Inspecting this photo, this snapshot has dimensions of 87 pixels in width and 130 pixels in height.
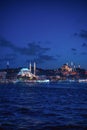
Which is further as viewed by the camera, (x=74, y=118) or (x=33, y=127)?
(x=74, y=118)

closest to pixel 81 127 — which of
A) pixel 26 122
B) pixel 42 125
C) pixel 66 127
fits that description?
pixel 66 127

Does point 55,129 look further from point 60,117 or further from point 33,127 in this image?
point 60,117

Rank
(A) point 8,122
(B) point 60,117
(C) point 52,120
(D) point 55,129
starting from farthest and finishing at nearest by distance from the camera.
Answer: (B) point 60,117 → (C) point 52,120 → (A) point 8,122 → (D) point 55,129

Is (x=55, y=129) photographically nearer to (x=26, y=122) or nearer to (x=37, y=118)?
(x=26, y=122)

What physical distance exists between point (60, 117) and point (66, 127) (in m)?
5.18

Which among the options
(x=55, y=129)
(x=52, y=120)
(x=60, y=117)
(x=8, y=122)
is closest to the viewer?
(x=55, y=129)

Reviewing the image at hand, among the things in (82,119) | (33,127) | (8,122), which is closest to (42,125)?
(33,127)

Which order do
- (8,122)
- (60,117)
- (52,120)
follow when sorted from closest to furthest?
(8,122), (52,120), (60,117)

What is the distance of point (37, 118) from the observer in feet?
86.1

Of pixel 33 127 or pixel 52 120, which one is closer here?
pixel 33 127

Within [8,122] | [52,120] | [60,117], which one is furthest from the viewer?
[60,117]

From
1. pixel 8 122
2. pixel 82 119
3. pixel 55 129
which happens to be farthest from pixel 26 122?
pixel 82 119

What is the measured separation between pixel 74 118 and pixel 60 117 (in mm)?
1440

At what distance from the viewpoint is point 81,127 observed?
21750 mm
